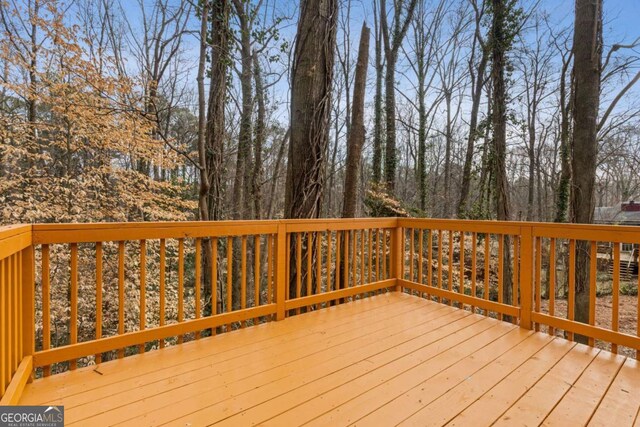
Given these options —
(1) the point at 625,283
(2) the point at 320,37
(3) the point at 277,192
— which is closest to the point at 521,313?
(2) the point at 320,37

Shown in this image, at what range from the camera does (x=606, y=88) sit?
27.6 ft

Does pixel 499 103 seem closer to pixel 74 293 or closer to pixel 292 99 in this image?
pixel 292 99

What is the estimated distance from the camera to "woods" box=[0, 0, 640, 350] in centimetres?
463

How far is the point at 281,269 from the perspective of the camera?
9.65 feet

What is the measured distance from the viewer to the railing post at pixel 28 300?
1842 millimetres

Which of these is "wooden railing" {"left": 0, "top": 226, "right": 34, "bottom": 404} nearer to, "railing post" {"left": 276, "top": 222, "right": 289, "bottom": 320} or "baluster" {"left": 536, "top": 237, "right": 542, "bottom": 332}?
"railing post" {"left": 276, "top": 222, "right": 289, "bottom": 320}

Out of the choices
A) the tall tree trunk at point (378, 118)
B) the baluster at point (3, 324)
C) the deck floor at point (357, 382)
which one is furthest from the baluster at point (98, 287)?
the tall tree trunk at point (378, 118)

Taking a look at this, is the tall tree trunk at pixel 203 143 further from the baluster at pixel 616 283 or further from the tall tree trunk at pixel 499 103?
the tall tree trunk at pixel 499 103

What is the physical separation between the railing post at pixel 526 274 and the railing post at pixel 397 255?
137 centimetres

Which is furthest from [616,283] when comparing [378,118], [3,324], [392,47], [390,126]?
[392,47]

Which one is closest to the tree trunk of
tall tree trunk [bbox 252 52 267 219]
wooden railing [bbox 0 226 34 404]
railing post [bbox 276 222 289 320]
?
railing post [bbox 276 222 289 320]

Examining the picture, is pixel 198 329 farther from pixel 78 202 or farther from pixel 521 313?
pixel 78 202

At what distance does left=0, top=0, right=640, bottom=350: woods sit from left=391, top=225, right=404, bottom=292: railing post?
2.52ft

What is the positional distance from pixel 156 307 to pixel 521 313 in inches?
300
